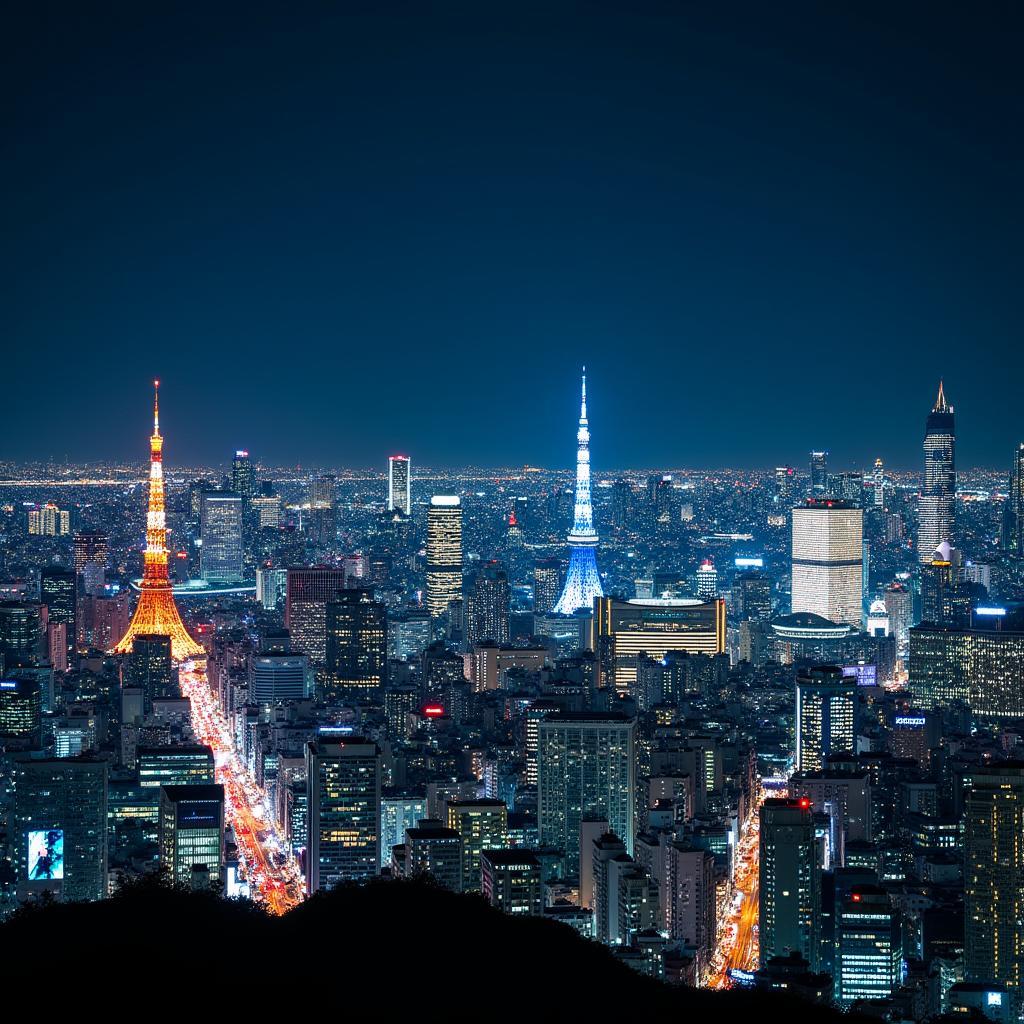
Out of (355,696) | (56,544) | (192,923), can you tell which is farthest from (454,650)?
(192,923)

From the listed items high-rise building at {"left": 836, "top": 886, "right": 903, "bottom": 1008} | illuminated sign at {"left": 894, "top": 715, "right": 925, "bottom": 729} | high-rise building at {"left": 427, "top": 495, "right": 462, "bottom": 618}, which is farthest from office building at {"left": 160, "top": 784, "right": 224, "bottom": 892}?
high-rise building at {"left": 427, "top": 495, "right": 462, "bottom": 618}

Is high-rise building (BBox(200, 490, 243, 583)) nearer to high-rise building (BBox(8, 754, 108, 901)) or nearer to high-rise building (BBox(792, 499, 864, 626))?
high-rise building (BBox(792, 499, 864, 626))

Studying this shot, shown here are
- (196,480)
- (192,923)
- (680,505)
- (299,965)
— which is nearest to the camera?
(299,965)

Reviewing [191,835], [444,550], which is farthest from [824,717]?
[444,550]

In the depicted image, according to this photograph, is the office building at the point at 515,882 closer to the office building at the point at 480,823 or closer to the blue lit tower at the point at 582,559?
the office building at the point at 480,823

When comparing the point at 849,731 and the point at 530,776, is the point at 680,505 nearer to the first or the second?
the point at 849,731

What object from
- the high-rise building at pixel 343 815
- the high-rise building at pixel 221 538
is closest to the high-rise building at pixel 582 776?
the high-rise building at pixel 343 815
